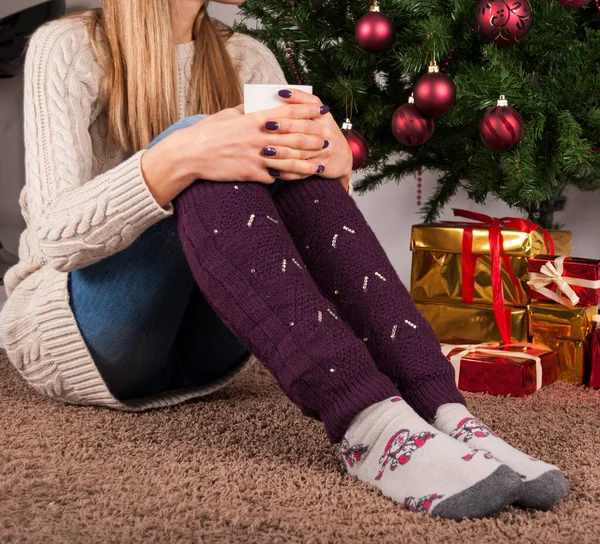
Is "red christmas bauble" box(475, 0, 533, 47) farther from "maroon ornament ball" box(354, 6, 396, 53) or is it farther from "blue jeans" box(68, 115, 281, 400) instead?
"blue jeans" box(68, 115, 281, 400)

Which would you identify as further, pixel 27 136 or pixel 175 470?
pixel 27 136

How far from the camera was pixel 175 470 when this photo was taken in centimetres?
84

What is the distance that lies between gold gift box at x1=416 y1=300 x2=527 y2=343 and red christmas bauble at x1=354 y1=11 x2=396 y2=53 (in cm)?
47

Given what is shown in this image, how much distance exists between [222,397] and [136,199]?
433mm

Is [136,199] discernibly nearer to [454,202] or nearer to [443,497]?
[443,497]

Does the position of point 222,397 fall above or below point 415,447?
below

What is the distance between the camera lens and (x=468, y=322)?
144 centimetres

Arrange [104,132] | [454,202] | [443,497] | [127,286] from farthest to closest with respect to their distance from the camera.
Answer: [454,202], [104,132], [127,286], [443,497]

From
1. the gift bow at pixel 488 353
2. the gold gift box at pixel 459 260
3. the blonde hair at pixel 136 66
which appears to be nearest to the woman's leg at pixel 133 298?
the blonde hair at pixel 136 66

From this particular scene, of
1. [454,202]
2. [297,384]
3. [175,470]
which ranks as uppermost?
[297,384]

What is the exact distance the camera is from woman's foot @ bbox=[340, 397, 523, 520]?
687 millimetres

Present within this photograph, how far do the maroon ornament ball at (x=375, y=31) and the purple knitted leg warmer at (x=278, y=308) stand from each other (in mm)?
594

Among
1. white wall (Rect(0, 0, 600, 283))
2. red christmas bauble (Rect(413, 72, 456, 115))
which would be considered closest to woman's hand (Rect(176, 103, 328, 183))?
red christmas bauble (Rect(413, 72, 456, 115))

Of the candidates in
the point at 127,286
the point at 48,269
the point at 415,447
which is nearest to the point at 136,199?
the point at 127,286
